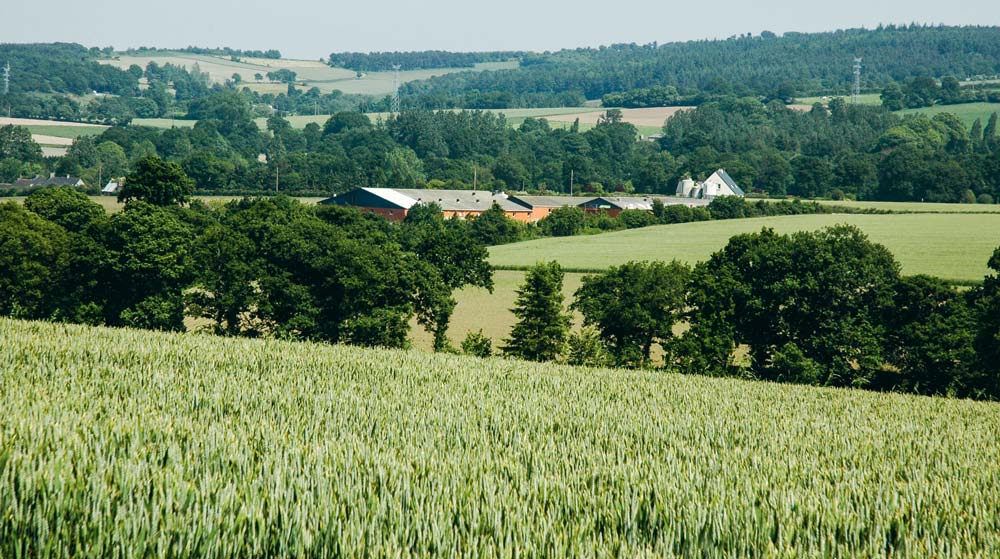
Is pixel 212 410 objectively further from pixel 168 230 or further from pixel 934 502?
pixel 168 230

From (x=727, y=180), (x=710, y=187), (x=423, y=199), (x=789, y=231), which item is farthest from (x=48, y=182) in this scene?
(x=727, y=180)

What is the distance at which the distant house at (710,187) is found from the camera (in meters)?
174

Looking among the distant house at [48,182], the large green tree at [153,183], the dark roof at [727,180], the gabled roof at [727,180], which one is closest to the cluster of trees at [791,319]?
the large green tree at [153,183]

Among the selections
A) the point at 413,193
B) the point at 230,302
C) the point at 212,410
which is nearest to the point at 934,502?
the point at 212,410

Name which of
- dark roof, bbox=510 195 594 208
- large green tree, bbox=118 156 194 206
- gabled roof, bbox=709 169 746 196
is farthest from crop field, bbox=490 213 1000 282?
gabled roof, bbox=709 169 746 196

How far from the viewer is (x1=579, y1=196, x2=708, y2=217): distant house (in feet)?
463

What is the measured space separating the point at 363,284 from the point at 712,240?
59936 millimetres

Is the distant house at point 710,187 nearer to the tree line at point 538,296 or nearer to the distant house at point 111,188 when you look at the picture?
the distant house at point 111,188

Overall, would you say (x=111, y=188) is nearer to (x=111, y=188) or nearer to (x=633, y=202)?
(x=111, y=188)

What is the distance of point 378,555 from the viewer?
13633 mm

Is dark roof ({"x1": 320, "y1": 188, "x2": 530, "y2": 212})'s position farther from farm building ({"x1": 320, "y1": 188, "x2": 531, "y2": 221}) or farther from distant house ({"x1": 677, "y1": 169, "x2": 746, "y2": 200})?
distant house ({"x1": 677, "y1": 169, "x2": 746, "y2": 200})

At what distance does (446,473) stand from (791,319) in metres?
39.5

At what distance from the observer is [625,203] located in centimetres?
14562

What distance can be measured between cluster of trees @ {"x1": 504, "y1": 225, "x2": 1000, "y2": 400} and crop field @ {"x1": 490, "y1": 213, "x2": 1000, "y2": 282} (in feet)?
88.1
